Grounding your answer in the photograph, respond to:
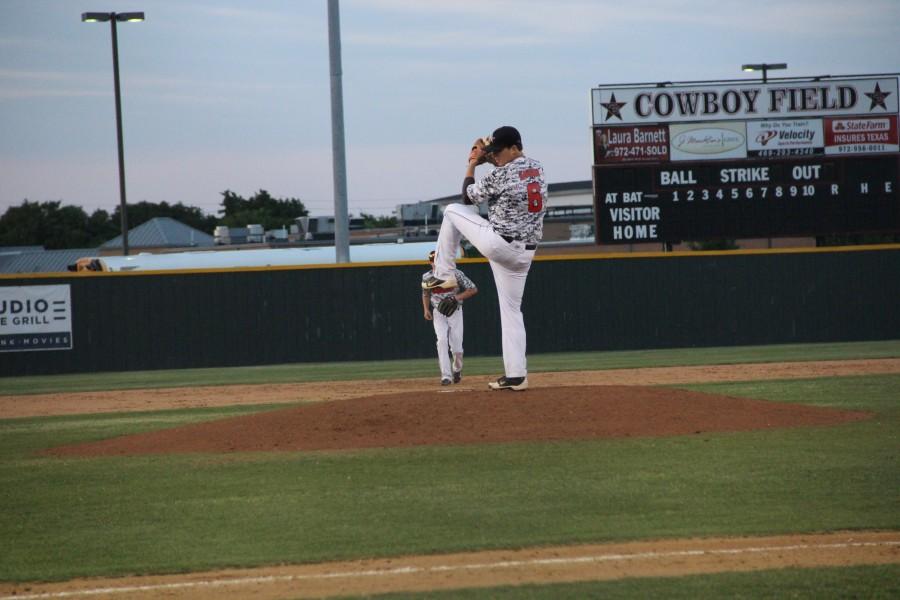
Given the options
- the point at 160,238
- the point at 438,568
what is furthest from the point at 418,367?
the point at 160,238

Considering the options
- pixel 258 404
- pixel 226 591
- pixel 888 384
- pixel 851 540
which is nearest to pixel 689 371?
pixel 888 384

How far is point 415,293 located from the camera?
23.7m

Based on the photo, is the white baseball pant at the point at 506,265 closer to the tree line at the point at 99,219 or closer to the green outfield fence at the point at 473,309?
the green outfield fence at the point at 473,309

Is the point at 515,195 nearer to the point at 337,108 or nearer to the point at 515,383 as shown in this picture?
the point at 515,383

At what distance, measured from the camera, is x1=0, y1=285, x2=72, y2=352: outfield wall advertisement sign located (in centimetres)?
2295

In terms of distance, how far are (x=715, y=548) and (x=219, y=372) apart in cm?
1708

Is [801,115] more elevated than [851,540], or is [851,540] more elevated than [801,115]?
[801,115]

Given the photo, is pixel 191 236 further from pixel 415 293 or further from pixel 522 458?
pixel 522 458

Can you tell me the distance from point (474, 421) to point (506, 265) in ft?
4.71

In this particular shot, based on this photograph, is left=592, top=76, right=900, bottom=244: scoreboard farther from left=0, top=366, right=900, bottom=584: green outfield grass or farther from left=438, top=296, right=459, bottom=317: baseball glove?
left=0, top=366, right=900, bottom=584: green outfield grass

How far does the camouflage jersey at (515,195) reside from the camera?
921 cm

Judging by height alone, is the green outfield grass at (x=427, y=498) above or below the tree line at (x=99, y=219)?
below

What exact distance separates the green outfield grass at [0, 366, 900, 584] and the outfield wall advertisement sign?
47.5 ft

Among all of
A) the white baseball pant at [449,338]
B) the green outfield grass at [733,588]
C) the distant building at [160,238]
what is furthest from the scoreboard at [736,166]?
the distant building at [160,238]
